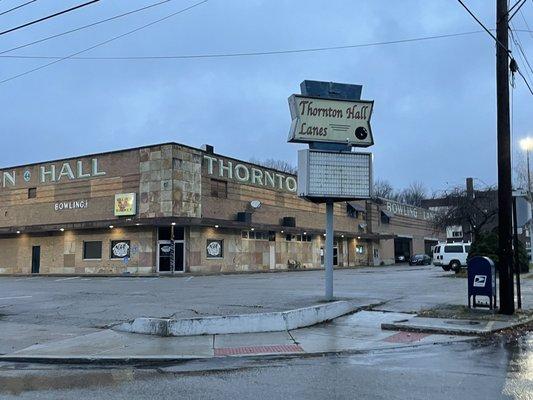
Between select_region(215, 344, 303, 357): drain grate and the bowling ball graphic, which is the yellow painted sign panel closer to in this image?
the bowling ball graphic

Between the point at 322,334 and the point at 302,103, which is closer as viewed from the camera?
the point at 322,334

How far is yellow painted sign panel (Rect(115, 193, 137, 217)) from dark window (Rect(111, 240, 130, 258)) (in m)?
1.92

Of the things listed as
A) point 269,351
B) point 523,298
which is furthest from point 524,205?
point 269,351

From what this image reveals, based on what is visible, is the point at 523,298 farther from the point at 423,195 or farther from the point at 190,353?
the point at 423,195

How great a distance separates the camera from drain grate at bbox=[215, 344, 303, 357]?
10164 mm

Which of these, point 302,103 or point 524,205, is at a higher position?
point 302,103

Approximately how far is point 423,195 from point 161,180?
101687 mm

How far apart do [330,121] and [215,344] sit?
26.1ft

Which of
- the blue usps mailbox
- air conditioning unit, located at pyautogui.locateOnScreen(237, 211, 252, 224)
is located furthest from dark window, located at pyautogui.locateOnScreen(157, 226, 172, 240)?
the blue usps mailbox

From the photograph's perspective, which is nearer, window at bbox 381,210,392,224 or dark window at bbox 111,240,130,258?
dark window at bbox 111,240,130,258

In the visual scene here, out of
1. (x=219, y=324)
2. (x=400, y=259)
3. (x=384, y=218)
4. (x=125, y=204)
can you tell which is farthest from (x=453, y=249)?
(x=400, y=259)

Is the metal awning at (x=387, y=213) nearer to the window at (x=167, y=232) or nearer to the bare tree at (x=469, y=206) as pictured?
the bare tree at (x=469, y=206)

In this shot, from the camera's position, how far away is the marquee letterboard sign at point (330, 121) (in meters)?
16.0

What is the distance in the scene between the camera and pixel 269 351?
10.2m
